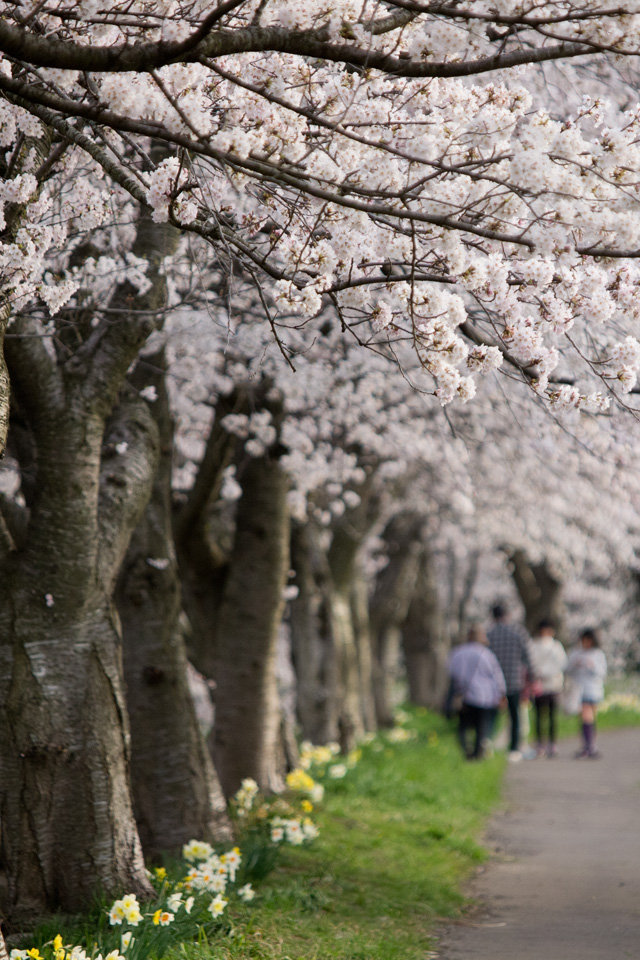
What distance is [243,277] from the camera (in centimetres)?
635

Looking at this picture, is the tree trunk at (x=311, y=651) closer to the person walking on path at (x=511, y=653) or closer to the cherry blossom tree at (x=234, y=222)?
the person walking on path at (x=511, y=653)

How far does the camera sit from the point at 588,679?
13938 mm

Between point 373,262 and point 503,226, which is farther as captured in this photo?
point 373,262

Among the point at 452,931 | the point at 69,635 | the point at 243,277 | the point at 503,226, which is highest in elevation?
the point at 243,277

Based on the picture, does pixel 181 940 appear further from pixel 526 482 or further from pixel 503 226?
pixel 526 482

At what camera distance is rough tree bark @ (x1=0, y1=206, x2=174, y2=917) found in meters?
5.00

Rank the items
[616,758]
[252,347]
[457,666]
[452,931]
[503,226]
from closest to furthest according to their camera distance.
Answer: [503,226] → [452,931] → [252,347] → [457,666] → [616,758]

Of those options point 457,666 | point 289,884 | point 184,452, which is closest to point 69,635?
point 289,884

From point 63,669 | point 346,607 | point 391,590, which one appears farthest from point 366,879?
point 391,590

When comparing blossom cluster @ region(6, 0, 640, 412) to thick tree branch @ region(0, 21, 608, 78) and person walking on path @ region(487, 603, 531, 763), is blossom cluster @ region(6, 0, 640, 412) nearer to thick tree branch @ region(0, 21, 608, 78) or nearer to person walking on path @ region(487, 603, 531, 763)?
thick tree branch @ region(0, 21, 608, 78)

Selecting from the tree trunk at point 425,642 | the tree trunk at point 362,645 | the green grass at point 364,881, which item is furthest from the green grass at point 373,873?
the tree trunk at point 425,642

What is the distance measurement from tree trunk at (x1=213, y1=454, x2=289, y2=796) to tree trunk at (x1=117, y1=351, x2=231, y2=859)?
1738 millimetres

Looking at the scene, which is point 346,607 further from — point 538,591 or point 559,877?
point 538,591

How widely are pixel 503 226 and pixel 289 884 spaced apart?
415 centimetres
